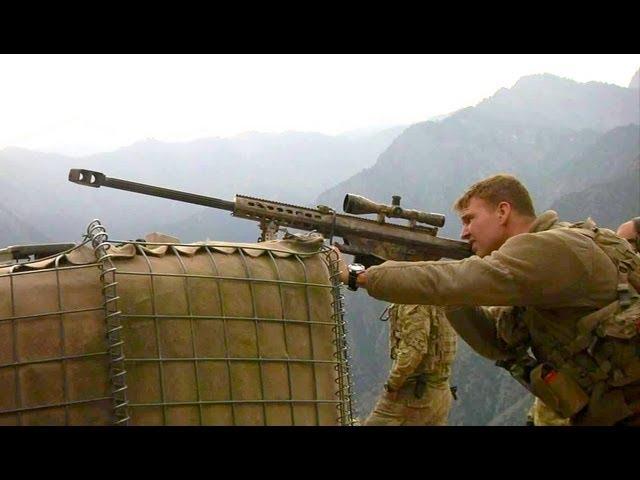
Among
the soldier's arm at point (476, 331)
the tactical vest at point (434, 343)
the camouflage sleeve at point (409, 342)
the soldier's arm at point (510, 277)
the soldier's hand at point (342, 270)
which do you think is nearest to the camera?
the soldier's arm at point (510, 277)

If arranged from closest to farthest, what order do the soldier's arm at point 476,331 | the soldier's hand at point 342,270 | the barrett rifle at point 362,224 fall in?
the soldier's hand at point 342,270
the soldier's arm at point 476,331
the barrett rifle at point 362,224

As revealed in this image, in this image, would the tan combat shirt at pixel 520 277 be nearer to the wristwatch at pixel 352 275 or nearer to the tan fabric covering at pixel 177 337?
the wristwatch at pixel 352 275

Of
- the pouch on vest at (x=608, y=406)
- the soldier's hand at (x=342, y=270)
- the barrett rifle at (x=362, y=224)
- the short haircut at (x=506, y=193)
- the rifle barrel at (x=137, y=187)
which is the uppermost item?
the rifle barrel at (x=137, y=187)

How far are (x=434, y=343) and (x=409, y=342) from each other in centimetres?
26

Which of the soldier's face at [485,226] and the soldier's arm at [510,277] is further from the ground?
the soldier's face at [485,226]

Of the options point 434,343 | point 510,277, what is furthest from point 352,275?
point 434,343

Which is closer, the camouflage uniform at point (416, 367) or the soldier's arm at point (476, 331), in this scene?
the soldier's arm at point (476, 331)

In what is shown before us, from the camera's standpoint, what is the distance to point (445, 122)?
92.3ft

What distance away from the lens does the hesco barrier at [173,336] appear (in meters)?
2.03

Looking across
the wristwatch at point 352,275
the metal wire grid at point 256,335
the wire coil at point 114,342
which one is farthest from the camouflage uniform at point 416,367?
the wire coil at point 114,342

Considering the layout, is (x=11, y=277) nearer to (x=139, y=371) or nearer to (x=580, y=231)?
(x=139, y=371)

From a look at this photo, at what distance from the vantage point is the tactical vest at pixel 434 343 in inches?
226

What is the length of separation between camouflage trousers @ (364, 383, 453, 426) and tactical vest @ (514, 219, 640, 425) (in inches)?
114

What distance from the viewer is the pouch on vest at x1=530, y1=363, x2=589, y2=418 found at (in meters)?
2.83
